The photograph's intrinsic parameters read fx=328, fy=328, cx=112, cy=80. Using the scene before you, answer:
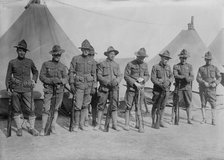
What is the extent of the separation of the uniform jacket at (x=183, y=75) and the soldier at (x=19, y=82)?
305 cm

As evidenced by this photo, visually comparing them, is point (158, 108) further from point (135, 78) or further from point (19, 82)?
point (19, 82)

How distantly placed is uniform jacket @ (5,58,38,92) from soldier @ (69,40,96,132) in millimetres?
807

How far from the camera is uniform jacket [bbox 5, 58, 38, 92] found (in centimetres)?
582

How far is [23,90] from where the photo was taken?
19.2ft

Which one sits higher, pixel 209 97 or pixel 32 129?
pixel 209 97

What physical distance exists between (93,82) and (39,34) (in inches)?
86.6

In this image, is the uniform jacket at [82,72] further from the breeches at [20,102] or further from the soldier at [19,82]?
the breeches at [20,102]

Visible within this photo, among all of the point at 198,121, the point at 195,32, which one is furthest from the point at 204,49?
the point at 198,121

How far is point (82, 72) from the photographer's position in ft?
20.9

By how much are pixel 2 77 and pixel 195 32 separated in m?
5.34

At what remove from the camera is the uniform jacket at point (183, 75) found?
7.10 meters

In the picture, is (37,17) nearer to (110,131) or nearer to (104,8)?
(104,8)

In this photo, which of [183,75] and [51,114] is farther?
[183,75]

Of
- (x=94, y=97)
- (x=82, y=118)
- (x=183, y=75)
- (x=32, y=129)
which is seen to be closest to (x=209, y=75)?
(x=183, y=75)
